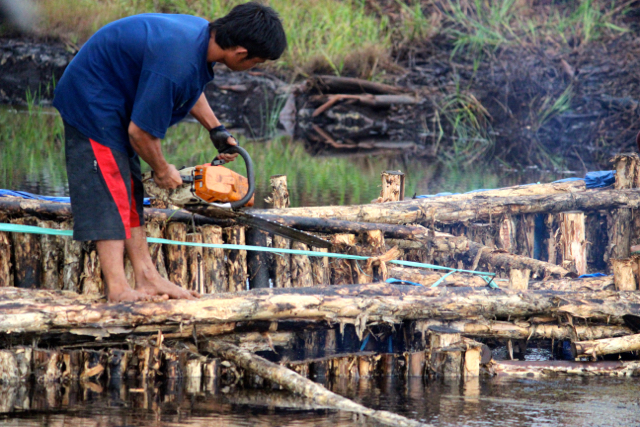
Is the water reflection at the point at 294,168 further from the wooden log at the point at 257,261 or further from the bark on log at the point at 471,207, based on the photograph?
the wooden log at the point at 257,261

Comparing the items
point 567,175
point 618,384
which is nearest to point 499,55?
point 567,175

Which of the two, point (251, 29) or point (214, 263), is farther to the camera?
point (214, 263)

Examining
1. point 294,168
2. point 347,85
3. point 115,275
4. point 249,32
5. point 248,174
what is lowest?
point 115,275

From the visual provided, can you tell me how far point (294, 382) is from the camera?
3.57m

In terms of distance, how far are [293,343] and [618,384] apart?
1801 mm

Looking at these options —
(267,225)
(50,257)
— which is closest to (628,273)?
(267,225)

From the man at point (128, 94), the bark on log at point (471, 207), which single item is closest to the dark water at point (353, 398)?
the man at point (128, 94)

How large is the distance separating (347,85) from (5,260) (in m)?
13.5

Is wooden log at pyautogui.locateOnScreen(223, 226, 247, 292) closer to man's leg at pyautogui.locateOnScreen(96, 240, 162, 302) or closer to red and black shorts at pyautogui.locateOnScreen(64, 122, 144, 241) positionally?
man's leg at pyautogui.locateOnScreen(96, 240, 162, 302)

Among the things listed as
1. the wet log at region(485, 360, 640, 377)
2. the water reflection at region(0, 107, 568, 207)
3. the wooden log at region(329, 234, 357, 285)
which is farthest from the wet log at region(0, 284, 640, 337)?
the water reflection at region(0, 107, 568, 207)

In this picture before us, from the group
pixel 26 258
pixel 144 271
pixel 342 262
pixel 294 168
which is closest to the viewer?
pixel 144 271

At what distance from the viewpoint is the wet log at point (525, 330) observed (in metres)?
4.37

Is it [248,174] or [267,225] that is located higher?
[248,174]

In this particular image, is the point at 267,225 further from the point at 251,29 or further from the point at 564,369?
the point at 564,369
